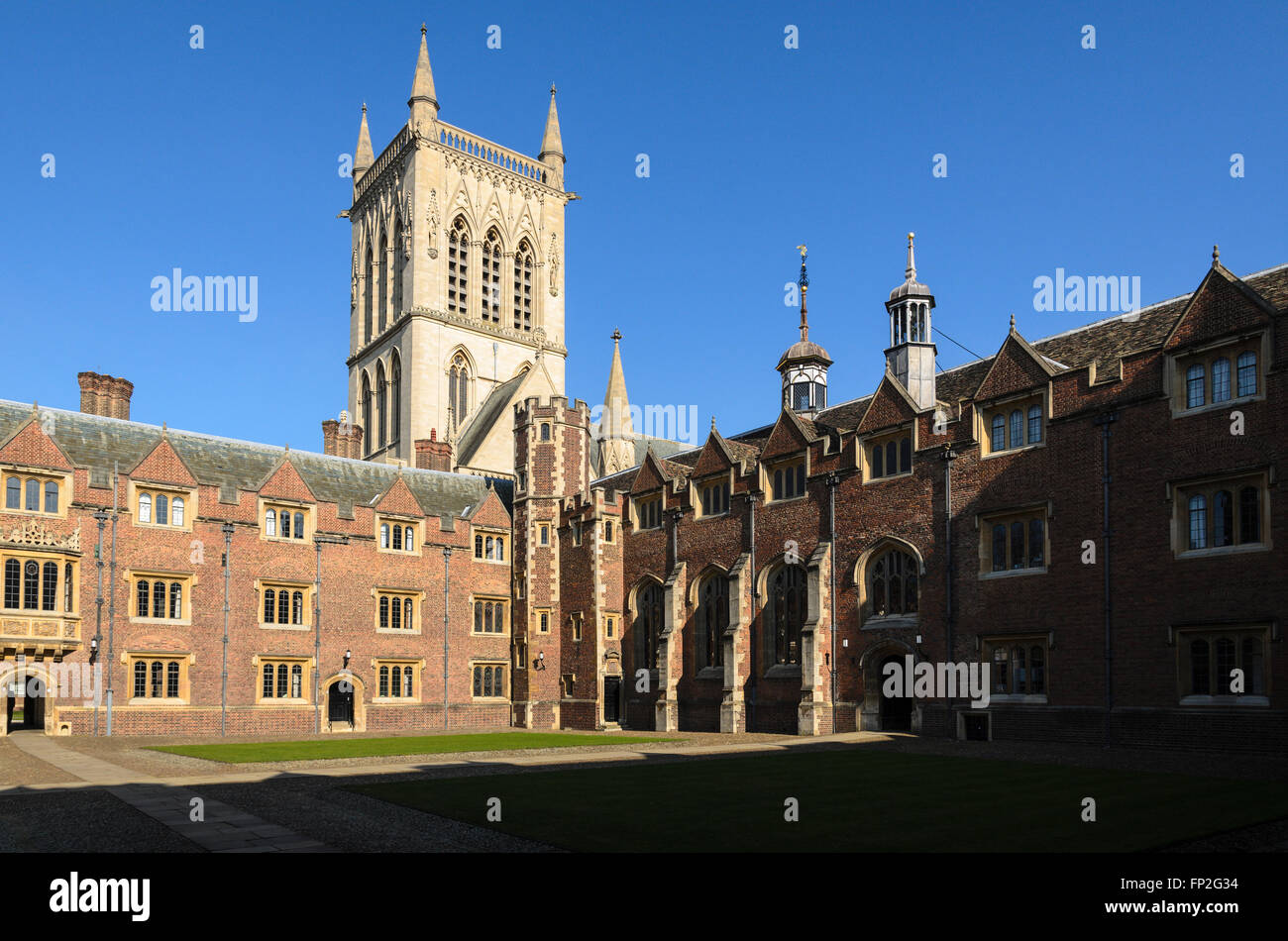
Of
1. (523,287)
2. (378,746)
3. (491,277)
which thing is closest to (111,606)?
(378,746)

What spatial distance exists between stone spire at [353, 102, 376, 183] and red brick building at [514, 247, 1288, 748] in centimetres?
4875

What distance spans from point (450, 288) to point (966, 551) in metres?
53.0

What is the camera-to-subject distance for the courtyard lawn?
40.0 ft

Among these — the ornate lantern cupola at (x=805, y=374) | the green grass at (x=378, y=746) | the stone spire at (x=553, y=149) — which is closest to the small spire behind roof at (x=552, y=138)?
the stone spire at (x=553, y=149)

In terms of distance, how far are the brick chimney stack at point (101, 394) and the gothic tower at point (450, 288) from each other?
2701 centimetres

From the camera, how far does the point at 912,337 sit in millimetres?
38719

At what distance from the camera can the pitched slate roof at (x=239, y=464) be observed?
3731cm

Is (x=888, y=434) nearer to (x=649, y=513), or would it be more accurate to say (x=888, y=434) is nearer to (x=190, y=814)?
(x=649, y=513)

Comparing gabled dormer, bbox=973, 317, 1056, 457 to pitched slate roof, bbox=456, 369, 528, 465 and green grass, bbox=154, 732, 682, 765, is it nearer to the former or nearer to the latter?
green grass, bbox=154, 732, 682, 765

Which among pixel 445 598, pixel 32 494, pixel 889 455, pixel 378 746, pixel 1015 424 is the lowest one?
pixel 378 746
